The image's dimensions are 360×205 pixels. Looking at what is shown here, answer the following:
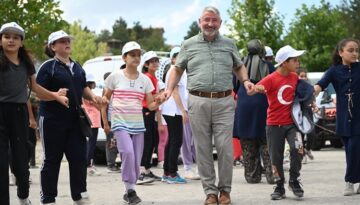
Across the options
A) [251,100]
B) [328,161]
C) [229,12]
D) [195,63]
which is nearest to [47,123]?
[195,63]

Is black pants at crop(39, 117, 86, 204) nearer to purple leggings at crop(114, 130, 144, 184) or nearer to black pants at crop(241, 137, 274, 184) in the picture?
purple leggings at crop(114, 130, 144, 184)

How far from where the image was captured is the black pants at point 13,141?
7051mm

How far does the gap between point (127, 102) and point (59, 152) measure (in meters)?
1.19

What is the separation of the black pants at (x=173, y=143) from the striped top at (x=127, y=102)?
7.59 ft

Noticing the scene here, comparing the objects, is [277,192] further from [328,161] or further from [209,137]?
[328,161]

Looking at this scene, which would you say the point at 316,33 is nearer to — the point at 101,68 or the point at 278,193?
the point at 101,68

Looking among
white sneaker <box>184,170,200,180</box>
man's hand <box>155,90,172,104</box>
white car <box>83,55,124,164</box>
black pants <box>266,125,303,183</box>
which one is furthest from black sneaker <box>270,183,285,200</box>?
white car <box>83,55,124,164</box>

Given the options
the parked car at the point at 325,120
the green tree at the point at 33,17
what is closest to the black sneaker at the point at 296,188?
the parked car at the point at 325,120

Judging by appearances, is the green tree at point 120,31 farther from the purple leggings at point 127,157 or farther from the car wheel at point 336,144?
the purple leggings at point 127,157

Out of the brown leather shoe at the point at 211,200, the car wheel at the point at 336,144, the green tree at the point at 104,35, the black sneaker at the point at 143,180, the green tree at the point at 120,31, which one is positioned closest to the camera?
the brown leather shoe at the point at 211,200

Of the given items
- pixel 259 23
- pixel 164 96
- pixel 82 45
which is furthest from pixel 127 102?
pixel 82 45

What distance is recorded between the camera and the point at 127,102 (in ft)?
28.6

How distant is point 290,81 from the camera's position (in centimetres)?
886

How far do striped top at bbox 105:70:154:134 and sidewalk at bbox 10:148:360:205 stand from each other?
3.01ft
